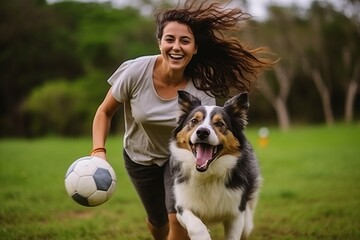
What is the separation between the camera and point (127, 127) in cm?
538

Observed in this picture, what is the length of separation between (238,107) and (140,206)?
14.3 feet

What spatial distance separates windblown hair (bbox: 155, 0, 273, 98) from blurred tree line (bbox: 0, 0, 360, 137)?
29.3m

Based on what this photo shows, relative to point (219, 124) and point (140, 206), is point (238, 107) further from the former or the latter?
point (140, 206)

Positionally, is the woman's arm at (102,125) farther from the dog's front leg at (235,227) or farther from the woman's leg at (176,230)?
the dog's front leg at (235,227)

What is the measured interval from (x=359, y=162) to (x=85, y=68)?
29598 mm

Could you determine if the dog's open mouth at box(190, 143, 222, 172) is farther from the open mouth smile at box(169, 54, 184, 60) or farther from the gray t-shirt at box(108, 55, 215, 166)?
the open mouth smile at box(169, 54, 184, 60)

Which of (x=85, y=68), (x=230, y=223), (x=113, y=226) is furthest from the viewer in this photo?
(x=85, y=68)

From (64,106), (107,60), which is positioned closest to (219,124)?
(64,106)

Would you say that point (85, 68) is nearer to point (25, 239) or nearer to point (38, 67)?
point (38, 67)

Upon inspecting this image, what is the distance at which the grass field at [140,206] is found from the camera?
634cm

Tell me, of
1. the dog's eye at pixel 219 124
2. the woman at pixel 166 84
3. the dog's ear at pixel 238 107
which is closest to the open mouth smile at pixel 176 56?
the woman at pixel 166 84

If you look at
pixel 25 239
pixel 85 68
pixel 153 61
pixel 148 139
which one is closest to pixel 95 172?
pixel 148 139

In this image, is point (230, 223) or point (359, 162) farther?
point (359, 162)

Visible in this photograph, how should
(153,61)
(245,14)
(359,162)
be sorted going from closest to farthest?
(153,61) < (245,14) < (359,162)
